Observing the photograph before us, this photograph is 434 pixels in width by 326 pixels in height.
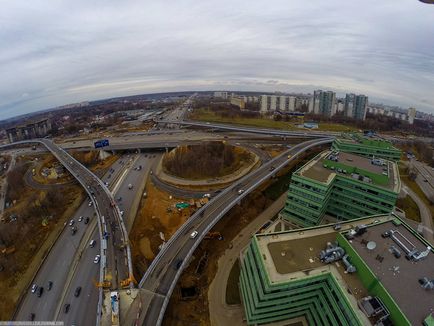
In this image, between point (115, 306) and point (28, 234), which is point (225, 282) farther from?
point (28, 234)

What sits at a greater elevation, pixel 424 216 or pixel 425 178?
pixel 425 178

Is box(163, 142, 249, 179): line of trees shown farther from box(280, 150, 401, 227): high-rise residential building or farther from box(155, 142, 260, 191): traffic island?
box(280, 150, 401, 227): high-rise residential building

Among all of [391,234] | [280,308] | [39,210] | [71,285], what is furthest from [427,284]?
[39,210]

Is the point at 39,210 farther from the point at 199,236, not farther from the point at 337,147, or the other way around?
the point at 337,147

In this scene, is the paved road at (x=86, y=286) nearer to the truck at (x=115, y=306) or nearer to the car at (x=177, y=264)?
the truck at (x=115, y=306)

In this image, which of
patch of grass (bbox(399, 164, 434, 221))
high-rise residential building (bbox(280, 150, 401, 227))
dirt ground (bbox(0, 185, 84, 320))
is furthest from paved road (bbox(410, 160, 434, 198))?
dirt ground (bbox(0, 185, 84, 320))

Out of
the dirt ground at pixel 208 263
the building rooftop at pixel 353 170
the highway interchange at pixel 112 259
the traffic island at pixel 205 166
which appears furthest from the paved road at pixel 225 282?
the traffic island at pixel 205 166

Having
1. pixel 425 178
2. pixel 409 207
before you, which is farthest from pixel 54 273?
pixel 425 178
